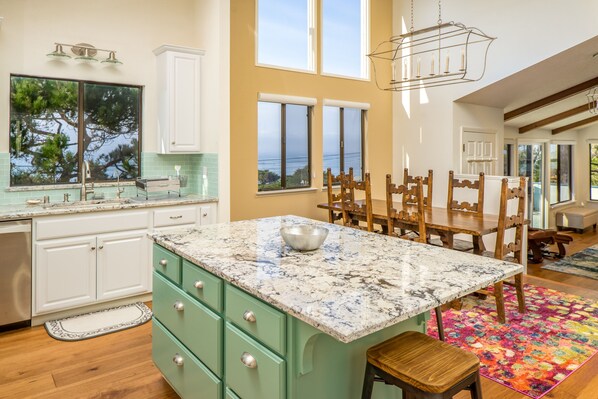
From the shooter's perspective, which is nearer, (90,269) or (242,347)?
(242,347)

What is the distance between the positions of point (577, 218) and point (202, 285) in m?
10.9

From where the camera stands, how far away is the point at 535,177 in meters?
10.4

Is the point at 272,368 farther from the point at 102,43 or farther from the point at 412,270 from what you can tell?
the point at 102,43

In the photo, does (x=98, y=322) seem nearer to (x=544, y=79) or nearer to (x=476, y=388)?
(x=476, y=388)

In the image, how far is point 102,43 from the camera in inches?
167

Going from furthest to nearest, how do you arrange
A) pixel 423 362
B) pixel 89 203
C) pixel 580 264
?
pixel 580 264 < pixel 89 203 < pixel 423 362

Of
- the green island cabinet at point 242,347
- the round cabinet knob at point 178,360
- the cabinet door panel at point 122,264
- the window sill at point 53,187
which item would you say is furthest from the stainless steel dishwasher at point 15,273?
the round cabinet knob at point 178,360

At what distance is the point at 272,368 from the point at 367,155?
487 centimetres

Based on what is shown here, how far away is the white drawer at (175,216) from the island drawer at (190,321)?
163 cm

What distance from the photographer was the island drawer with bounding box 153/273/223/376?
190cm

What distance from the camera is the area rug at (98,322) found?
3.36 metres

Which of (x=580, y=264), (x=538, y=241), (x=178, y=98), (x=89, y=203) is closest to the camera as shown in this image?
(x=89, y=203)

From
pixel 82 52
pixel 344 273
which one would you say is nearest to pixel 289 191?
pixel 82 52

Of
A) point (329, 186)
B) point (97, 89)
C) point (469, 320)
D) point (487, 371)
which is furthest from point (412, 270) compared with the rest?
point (97, 89)
